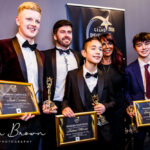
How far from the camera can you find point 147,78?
3.32 m

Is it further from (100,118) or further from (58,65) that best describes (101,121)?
(58,65)

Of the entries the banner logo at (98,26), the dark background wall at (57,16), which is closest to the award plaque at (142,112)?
the banner logo at (98,26)

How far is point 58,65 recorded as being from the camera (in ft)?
11.4

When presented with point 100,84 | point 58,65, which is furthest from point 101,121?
point 58,65

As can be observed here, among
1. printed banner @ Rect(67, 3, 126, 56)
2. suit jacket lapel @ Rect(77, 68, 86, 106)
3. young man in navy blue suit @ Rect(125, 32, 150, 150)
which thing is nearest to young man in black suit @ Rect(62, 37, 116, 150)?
suit jacket lapel @ Rect(77, 68, 86, 106)

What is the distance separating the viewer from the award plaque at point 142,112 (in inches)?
115

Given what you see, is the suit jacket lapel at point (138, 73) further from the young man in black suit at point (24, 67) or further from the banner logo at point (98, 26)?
the young man in black suit at point (24, 67)

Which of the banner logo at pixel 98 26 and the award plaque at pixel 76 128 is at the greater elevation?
the banner logo at pixel 98 26

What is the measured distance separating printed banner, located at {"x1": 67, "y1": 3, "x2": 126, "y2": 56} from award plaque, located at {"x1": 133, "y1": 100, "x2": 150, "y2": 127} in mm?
1868

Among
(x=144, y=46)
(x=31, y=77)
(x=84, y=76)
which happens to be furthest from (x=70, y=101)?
(x=144, y=46)

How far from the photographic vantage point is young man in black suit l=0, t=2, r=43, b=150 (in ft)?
8.09

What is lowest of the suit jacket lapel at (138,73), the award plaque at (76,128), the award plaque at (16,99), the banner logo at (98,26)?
the award plaque at (76,128)

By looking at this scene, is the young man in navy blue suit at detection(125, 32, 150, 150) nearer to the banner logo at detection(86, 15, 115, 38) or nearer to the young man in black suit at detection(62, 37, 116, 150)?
the young man in black suit at detection(62, 37, 116, 150)

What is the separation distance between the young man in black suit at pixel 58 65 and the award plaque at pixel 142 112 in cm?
121
